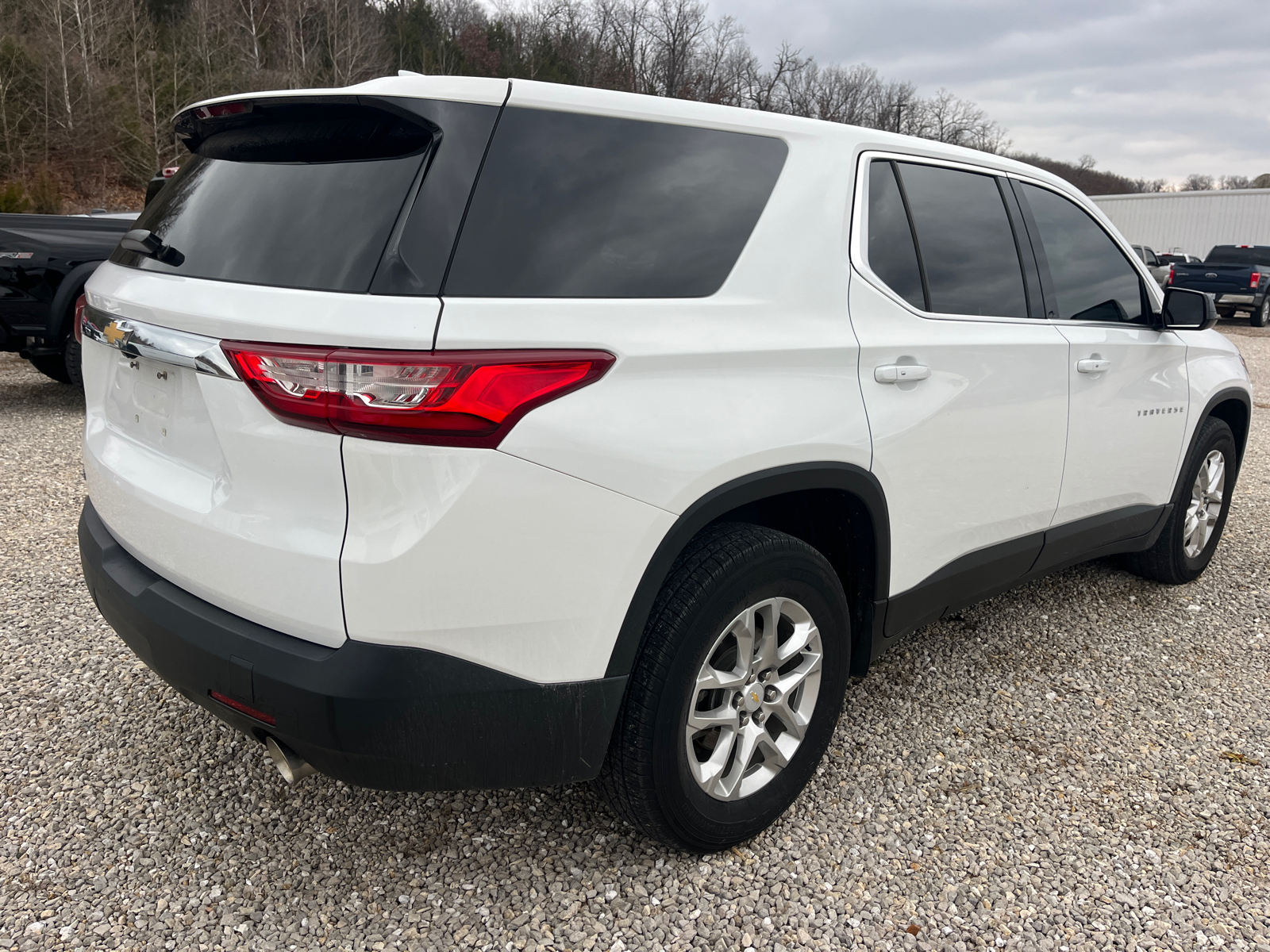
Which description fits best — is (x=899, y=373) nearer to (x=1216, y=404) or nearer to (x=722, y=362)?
(x=722, y=362)

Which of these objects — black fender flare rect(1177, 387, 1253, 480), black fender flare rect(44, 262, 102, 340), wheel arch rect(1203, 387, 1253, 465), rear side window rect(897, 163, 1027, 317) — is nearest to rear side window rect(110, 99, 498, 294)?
rear side window rect(897, 163, 1027, 317)

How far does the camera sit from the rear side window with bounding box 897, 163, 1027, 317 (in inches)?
102

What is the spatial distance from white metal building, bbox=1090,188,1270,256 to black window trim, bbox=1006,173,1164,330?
31.9 m

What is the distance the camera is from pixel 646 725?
1950mm

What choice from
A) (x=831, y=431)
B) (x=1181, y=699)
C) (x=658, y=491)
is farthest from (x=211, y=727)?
(x=1181, y=699)

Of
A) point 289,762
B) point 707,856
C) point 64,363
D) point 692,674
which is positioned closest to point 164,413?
point 289,762

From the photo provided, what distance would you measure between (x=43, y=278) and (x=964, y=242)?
6755 millimetres

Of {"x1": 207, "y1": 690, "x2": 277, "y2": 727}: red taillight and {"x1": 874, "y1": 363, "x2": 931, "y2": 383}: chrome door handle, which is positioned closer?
{"x1": 207, "y1": 690, "x2": 277, "y2": 727}: red taillight

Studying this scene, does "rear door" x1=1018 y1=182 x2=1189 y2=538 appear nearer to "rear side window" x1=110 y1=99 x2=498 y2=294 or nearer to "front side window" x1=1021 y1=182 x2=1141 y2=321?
"front side window" x1=1021 y1=182 x2=1141 y2=321

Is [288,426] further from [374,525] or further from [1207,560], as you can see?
[1207,560]

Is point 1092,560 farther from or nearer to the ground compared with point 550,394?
nearer to the ground

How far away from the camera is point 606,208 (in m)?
1.84

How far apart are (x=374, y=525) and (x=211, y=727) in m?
1.62

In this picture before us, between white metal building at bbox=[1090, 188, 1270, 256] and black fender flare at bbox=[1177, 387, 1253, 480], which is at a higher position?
white metal building at bbox=[1090, 188, 1270, 256]
